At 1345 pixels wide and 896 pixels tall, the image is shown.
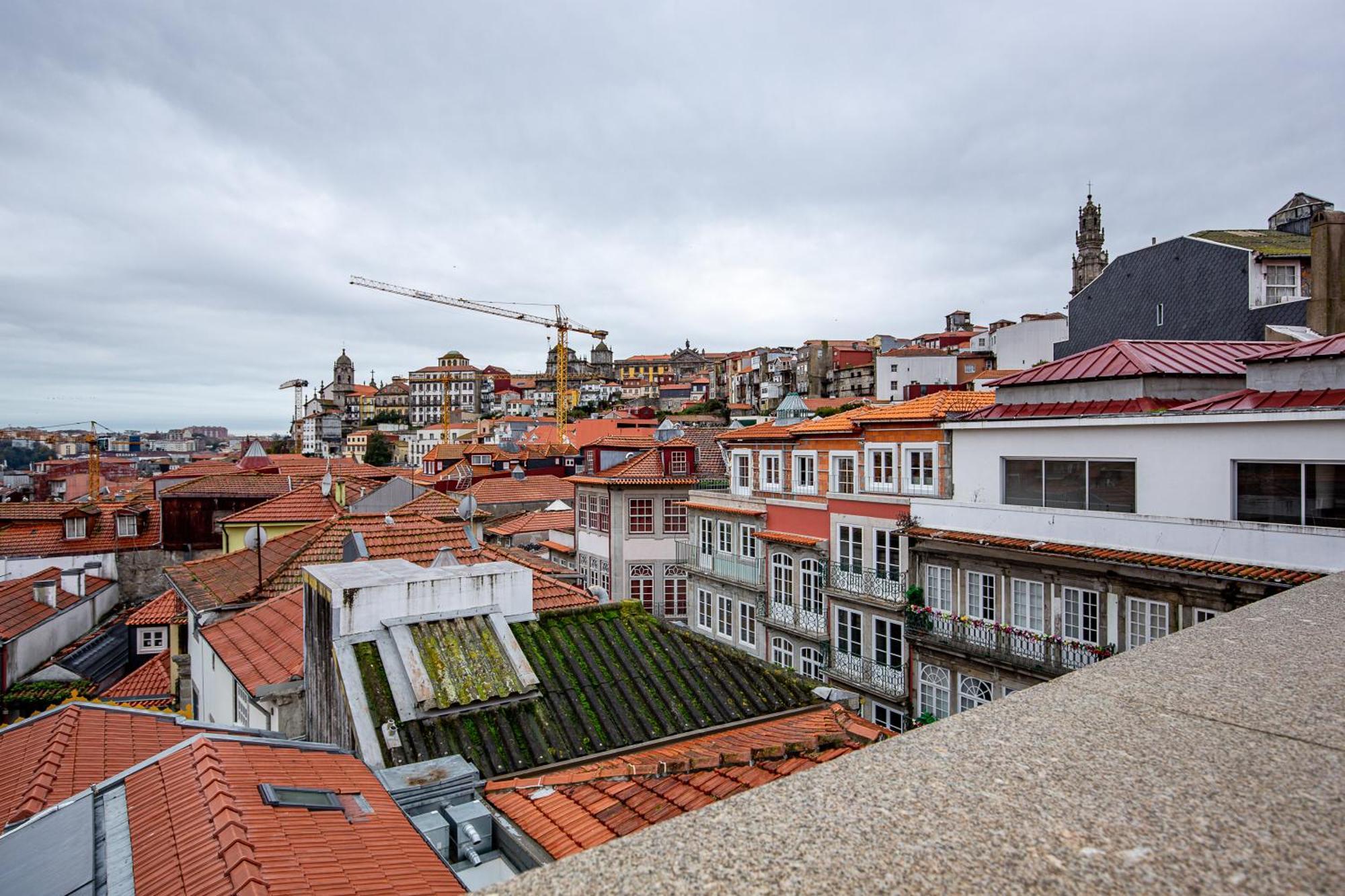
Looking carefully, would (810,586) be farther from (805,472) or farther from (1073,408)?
(1073,408)

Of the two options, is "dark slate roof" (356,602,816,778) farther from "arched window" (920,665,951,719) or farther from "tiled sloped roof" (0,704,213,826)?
"arched window" (920,665,951,719)

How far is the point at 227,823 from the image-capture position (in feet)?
14.9

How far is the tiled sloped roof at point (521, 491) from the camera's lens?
4403 centimetres

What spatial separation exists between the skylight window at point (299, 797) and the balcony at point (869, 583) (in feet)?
43.2

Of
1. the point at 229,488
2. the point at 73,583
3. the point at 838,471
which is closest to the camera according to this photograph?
the point at 838,471

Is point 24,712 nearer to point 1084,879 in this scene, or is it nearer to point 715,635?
point 715,635

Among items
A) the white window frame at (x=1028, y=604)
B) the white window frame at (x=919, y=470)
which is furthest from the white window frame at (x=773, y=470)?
the white window frame at (x=1028, y=604)

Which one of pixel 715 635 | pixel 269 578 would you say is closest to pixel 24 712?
pixel 269 578

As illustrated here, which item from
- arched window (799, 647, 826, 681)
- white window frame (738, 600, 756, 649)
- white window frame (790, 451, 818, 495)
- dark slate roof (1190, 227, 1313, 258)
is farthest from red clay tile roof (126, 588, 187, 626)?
dark slate roof (1190, 227, 1313, 258)

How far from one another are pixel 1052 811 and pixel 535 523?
34791 millimetres

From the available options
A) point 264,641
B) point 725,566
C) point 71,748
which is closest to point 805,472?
point 725,566

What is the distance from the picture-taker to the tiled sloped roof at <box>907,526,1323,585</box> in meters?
10.0

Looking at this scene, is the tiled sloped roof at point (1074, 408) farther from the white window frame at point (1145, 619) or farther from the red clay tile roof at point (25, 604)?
the red clay tile roof at point (25, 604)

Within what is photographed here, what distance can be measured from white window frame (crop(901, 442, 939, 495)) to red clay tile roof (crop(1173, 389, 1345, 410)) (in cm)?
459
